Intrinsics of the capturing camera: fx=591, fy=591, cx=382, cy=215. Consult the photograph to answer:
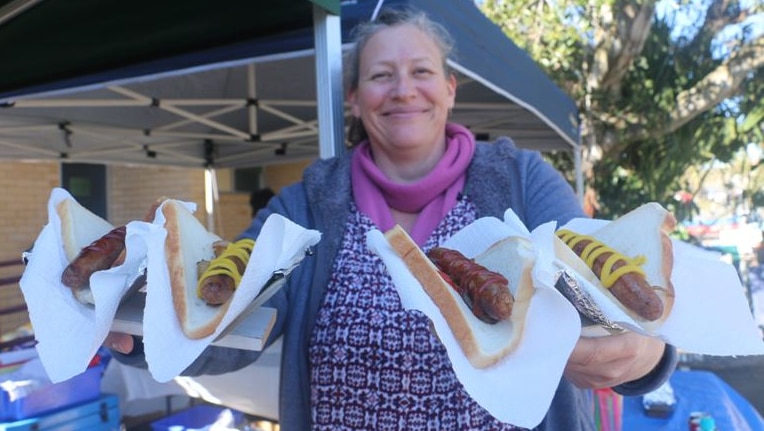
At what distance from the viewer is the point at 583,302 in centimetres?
90

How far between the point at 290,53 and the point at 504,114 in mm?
4069

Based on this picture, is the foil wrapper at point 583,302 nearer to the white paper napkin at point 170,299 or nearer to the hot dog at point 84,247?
the white paper napkin at point 170,299

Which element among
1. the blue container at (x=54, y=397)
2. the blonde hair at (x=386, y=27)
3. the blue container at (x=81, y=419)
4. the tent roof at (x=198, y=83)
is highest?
the tent roof at (x=198, y=83)

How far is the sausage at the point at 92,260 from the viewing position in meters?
1.06

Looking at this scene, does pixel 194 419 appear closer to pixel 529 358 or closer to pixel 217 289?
pixel 217 289

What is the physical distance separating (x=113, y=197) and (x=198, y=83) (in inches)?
187

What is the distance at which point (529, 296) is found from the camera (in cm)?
90

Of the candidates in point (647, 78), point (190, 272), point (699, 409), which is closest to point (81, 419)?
point (190, 272)

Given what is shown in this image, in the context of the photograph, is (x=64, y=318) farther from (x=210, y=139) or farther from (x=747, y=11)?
(x=747, y=11)

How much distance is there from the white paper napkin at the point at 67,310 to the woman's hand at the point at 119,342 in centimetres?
9

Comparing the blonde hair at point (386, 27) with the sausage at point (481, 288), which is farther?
the blonde hair at point (386, 27)

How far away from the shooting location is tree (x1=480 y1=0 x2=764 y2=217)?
27.8 ft

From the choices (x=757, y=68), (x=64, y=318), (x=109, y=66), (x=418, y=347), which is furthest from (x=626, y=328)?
(x=757, y=68)

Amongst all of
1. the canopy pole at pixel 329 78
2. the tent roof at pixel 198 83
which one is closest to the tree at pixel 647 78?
the tent roof at pixel 198 83
